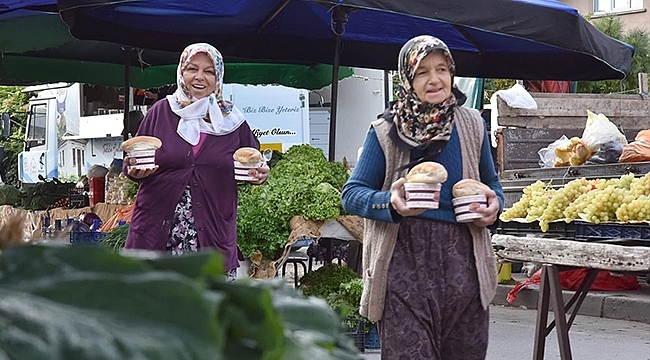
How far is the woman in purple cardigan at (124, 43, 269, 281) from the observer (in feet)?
14.9

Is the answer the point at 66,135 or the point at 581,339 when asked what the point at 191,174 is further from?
the point at 66,135

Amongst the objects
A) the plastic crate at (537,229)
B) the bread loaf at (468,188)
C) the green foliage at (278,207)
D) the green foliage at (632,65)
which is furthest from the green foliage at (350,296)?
the green foliage at (632,65)

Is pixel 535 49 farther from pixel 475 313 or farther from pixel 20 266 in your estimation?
pixel 20 266

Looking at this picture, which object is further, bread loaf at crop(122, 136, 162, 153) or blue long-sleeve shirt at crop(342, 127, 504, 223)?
bread loaf at crop(122, 136, 162, 153)

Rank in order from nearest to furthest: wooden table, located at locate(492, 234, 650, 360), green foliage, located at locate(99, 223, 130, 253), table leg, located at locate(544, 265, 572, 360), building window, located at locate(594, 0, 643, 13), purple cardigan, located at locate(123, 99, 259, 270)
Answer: wooden table, located at locate(492, 234, 650, 360)
purple cardigan, located at locate(123, 99, 259, 270)
table leg, located at locate(544, 265, 572, 360)
green foliage, located at locate(99, 223, 130, 253)
building window, located at locate(594, 0, 643, 13)

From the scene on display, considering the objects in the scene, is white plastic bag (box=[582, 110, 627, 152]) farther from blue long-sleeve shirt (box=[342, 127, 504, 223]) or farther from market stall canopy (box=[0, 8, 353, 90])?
blue long-sleeve shirt (box=[342, 127, 504, 223])

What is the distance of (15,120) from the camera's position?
27.8m

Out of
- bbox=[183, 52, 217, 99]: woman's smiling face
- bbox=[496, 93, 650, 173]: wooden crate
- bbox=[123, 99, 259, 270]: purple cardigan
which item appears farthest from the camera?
bbox=[496, 93, 650, 173]: wooden crate

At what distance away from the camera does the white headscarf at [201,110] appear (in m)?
4.64

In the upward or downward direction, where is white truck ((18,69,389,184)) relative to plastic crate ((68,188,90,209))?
upward

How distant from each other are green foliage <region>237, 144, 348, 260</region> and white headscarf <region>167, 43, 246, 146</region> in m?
1.48

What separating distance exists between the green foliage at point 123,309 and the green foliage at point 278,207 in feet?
18.2

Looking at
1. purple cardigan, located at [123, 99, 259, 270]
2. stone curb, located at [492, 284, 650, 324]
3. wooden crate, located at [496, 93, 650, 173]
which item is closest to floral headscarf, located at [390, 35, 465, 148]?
purple cardigan, located at [123, 99, 259, 270]

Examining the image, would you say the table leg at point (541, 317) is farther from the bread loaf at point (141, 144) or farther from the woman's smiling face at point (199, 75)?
the bread loaf at point (141, 144)
